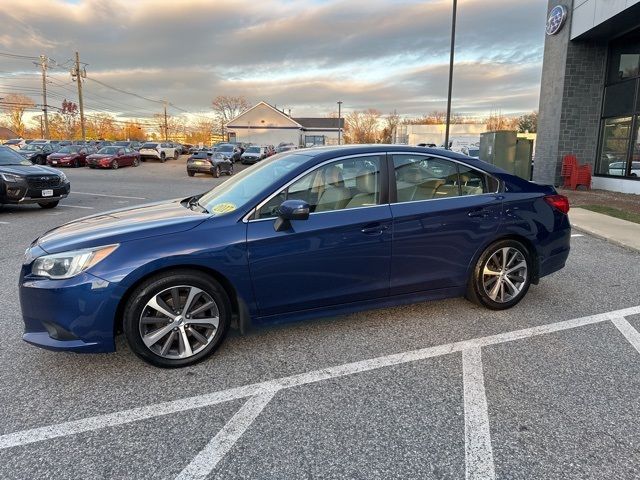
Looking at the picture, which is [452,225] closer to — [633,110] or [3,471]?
[3,471]

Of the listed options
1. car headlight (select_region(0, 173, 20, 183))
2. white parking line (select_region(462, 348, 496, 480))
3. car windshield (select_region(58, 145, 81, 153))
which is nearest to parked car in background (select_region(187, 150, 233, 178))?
car windshield (select_region(58, 145, 81, 153))

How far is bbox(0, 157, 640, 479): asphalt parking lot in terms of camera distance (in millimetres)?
2289

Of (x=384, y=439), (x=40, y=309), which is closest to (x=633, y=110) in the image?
(x=384, y=439)

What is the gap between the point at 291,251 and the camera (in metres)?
3.33

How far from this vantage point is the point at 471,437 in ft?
8.13

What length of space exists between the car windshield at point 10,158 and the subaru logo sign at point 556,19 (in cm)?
1719

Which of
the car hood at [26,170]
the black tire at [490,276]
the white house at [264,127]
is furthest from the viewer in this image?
the white house at [264,127]

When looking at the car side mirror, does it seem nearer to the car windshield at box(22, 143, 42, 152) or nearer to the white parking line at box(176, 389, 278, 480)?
the white parking line at box(176, 389, 278, 480)

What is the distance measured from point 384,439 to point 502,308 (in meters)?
2.36

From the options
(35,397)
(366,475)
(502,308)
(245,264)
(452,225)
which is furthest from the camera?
(502,308)

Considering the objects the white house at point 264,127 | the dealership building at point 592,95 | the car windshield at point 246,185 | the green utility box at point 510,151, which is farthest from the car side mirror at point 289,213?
the white house at point 264,127

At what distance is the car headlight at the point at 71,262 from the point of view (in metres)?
2.97

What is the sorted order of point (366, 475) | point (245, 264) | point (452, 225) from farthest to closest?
point (452, 225), point (245, 264), point (366, 475)

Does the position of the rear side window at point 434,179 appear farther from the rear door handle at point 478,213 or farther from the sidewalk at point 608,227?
the sidewalk at point 608,227
